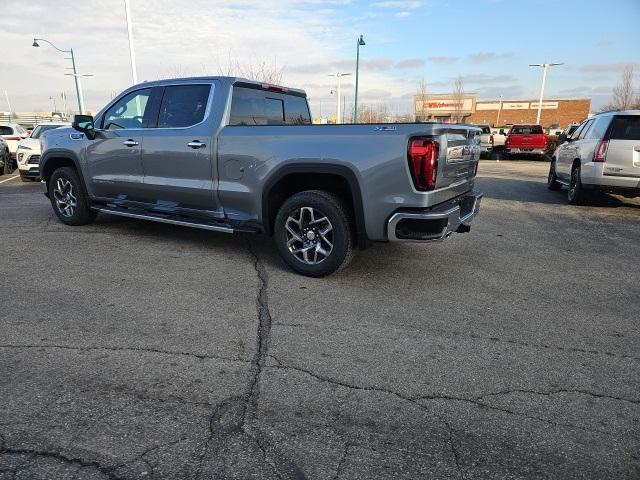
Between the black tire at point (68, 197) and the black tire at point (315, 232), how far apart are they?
3.47m

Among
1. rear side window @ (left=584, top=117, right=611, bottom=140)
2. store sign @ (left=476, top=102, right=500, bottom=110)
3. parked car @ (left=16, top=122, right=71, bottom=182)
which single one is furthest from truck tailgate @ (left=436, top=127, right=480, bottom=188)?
store sign @ (left=476, top=102, right=500, bottom=110)

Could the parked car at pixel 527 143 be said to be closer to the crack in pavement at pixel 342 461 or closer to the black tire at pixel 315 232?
the black tire at pixel 315 232

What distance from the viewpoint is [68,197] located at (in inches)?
275

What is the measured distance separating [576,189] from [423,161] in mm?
6628

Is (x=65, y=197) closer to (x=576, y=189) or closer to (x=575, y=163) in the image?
(x=576, y=189)

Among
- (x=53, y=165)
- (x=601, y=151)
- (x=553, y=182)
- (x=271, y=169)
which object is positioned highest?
(x=271, y=169)

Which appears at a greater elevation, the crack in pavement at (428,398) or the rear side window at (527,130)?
the rear side window at (527,130)

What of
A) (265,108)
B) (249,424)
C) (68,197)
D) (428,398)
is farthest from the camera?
(68,197)

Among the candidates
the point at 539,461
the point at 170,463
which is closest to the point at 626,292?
the point at 539,461

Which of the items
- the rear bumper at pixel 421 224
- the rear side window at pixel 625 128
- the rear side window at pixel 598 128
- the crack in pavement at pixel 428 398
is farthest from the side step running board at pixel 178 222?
the rear side window at pixel 598 128

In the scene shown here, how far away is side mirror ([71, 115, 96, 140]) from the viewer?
20.6 feet

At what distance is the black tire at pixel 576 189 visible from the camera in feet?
30.1

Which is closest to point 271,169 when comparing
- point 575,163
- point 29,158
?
point 575,163

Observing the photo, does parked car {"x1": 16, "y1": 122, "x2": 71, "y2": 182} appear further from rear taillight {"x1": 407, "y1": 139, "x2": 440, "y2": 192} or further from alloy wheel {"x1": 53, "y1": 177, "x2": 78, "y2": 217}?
rear taillight {"x1": 407, "y1": 139, "x2": 440, "y2": 192}
